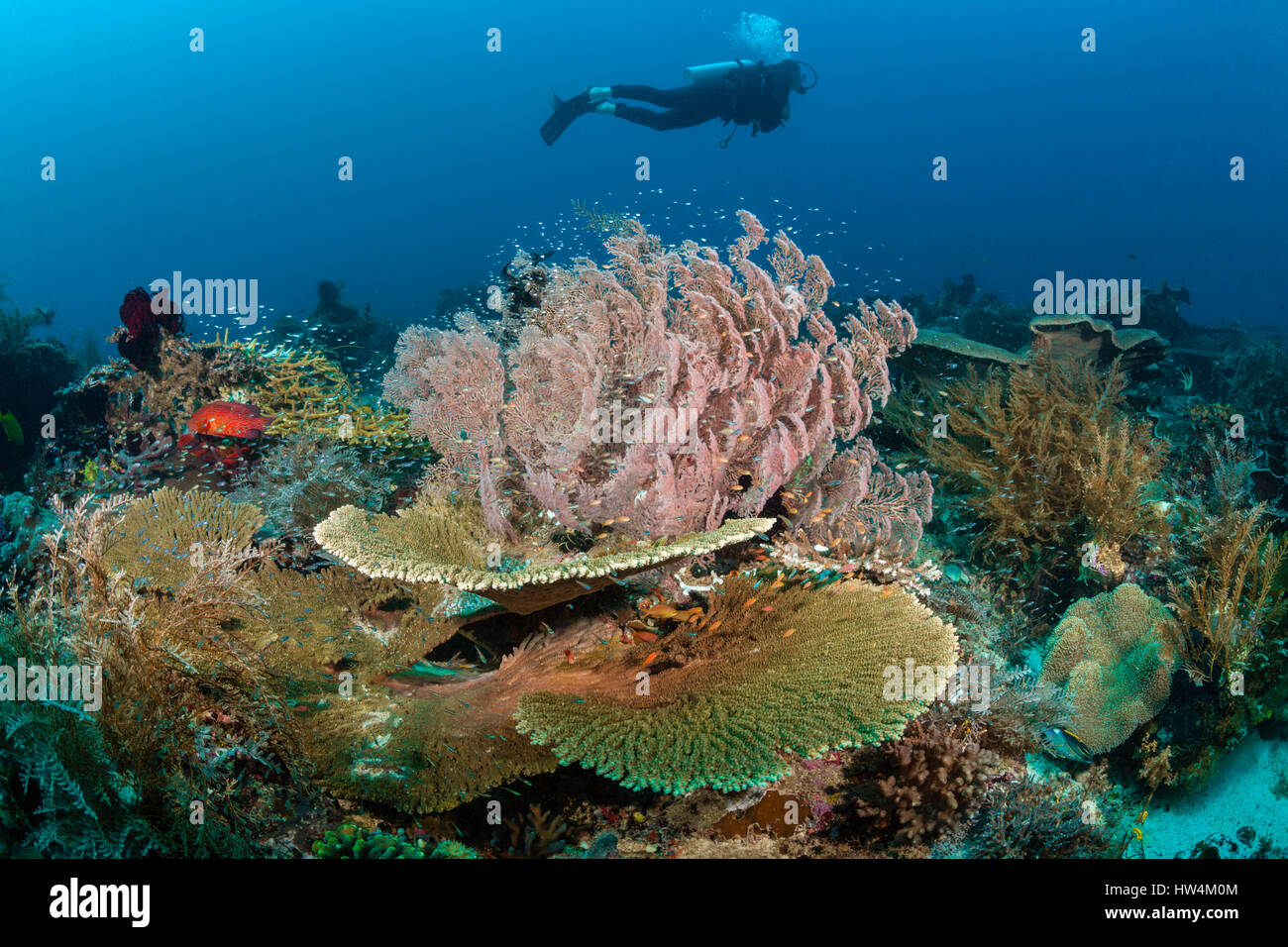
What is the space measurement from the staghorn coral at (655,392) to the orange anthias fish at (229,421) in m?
3.29

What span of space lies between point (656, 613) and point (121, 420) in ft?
26.8

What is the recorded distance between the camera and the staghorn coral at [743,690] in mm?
2637

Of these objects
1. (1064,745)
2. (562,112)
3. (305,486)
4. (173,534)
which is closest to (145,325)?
(305,486)

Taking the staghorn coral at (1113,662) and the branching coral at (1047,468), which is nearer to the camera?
the staghorn coral at (1113,662)

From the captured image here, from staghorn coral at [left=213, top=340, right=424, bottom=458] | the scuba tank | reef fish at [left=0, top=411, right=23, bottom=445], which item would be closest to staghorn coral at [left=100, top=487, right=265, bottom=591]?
staghorn coral at [left=213, top=340, right=424, bottom=458]

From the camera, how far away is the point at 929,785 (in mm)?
3453

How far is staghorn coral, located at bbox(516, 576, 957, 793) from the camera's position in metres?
2.64

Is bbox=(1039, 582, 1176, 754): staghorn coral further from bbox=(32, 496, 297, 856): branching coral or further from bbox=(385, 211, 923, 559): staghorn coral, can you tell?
bbox=(32, 496, 297, 856): branching coral

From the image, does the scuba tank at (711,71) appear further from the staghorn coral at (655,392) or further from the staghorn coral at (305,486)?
the staghorn coral at (305,486)

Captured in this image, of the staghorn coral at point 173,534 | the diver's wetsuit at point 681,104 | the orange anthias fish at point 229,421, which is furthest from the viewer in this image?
the diver's wetsuit at point 681,104

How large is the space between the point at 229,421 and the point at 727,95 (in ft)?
58.6

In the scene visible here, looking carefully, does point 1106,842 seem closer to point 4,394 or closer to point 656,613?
point 656,613

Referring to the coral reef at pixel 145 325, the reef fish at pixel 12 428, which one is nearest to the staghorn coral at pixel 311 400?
the coral reef at pixel 145 325
